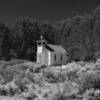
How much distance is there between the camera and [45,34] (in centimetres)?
4650

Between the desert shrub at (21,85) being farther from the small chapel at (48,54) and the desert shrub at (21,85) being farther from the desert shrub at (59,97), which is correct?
the small chapel at (48,54)

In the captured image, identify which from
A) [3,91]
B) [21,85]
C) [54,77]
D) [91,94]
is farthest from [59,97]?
[54,77]

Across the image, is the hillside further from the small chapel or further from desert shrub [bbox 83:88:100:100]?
desert shrub [bbox 83:88:100:100]

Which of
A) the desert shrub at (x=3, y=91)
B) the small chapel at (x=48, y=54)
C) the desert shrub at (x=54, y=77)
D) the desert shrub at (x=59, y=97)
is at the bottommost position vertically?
the desert shrub at (x=3, y=91)

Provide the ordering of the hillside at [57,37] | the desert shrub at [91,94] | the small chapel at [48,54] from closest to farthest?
1. the desert shrub at [91,94]
2. the small chapel at [48,54]
3. the hillside at [57,37]

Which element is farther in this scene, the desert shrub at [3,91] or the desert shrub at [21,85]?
the desert shrub at [21,85]

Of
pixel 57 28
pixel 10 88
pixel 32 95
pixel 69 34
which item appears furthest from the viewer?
pixel 57 28

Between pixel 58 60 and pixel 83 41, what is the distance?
20.9ft

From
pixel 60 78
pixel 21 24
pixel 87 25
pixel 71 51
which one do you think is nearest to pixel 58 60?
pixel 71 51

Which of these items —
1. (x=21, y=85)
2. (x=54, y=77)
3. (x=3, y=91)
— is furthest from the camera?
(x=54, y=77)

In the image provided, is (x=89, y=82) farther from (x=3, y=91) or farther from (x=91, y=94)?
(x=3, y=91)

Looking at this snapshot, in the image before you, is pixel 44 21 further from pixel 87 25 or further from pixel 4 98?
pixel 4 98

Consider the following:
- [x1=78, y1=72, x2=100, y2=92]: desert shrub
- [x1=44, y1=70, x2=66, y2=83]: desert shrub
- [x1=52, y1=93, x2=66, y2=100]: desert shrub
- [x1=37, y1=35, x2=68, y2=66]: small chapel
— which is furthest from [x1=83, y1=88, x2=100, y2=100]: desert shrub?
[x1=37, y1=35, x2=68, y2=66]: small chapel

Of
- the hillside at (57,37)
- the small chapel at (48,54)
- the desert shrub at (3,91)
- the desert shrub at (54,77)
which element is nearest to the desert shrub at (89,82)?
the desert shrub at (54,77)
